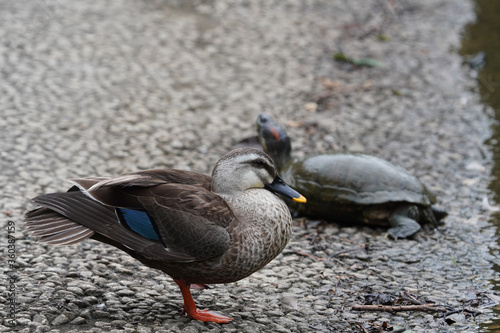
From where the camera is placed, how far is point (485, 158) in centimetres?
751

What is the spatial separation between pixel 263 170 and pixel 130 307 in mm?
1293

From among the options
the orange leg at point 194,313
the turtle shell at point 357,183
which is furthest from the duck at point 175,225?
the turtle shell at point 357,183

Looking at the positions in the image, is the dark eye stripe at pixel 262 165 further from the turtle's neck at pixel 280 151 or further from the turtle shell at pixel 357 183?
the turtle's neck at pixel 280 151

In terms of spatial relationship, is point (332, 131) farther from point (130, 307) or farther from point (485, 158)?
point (130, 307)

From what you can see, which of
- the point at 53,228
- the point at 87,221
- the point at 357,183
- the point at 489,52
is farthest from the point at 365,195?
the point at 489,52

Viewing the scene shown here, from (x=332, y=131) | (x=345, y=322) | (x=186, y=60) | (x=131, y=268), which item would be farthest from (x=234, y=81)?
(x=345, y=322)

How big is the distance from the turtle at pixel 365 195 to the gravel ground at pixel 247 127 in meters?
0.15

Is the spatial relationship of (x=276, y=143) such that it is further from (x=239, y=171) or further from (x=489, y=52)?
(x=489, y=52)

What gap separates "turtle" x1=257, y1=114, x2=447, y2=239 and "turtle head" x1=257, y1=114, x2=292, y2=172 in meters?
0.61

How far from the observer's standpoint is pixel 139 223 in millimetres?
4020

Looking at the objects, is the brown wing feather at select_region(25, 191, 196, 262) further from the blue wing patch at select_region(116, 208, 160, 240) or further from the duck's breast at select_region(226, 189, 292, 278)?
the duck's breast at select_region(226, 189, 292, 278)

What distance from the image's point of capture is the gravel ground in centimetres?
447

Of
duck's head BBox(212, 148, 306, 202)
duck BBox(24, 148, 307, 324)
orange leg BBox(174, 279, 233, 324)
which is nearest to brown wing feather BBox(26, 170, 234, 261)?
duck BBox(24, 148, 307, 324)

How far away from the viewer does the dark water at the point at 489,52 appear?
7.90 metres
